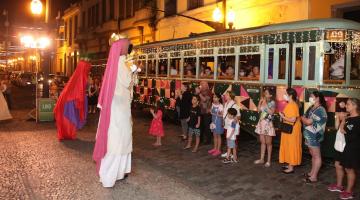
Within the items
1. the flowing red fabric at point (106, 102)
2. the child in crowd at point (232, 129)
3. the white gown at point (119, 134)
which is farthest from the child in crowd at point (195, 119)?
the flowing red fabric at point (106, 102)

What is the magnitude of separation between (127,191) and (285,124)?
318 centimetres

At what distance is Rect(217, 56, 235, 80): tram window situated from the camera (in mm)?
10812

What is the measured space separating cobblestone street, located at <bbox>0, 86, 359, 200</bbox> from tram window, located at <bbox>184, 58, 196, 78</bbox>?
2880 millimetres

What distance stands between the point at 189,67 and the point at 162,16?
12732 millimetres

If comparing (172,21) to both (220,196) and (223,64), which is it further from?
(220,196)

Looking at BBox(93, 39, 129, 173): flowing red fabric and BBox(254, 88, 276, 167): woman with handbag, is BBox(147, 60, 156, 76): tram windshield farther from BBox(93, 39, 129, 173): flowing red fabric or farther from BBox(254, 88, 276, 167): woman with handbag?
BBox(93, 39, 129, 173): flowing red fabric

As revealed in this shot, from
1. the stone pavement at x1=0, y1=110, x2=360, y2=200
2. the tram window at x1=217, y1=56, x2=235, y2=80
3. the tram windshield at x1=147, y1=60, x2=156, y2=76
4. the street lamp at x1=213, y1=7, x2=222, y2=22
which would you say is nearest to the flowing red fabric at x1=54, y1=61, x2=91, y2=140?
Answer: the stone pavement at x1=0, y1=110, x2=360, y2=200

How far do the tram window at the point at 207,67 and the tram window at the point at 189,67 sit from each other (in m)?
0.41

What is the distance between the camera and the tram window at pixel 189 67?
41.5 ft

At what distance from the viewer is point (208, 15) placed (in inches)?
782

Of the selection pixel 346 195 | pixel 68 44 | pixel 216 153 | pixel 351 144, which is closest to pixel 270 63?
pixel 216 153

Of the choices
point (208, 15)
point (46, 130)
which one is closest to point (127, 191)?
point (46, 130)

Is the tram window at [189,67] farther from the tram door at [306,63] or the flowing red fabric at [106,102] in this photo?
the flowing red fabric at [106,102]

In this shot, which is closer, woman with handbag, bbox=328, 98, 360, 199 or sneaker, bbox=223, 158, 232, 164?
woman with handbag, bbox=328, 98, 360, 199
